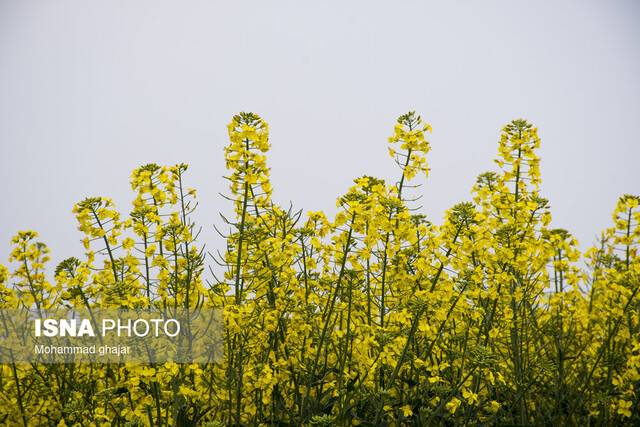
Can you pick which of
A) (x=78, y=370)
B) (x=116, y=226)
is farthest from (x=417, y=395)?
(x=78, y=370)

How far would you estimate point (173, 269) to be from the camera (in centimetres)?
337

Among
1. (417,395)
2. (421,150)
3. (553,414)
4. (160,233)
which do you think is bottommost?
(553,414)

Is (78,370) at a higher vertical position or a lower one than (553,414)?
higher

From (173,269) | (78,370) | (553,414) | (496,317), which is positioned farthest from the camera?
(553,414)

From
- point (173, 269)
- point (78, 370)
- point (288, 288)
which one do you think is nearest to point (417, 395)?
point (288, 288)

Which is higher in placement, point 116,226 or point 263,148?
point 263,148

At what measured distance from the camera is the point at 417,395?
3.43 metres

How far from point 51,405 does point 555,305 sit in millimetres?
4138

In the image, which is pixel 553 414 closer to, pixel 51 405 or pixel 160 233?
pixel 160 233

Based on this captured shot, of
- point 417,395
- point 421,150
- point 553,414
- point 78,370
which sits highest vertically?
point 421,150

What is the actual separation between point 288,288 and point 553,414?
104 inches

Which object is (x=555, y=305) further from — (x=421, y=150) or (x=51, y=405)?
(x=51, y=405)

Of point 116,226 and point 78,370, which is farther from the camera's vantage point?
point 78,370

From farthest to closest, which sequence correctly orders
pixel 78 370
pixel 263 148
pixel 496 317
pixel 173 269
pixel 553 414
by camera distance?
pixel 553 414, pixel 78 370, pixel 496 317, pixel 173 269, pixel 263 148
